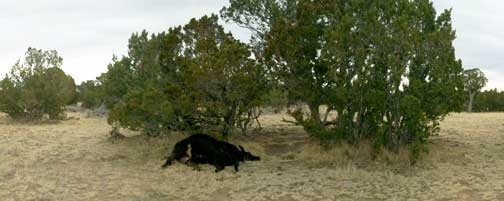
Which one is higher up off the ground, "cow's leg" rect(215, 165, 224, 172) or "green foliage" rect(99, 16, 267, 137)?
"green foliage" rect(99, 16, 267, 137)

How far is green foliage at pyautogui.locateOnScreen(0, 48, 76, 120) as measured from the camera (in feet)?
81.8

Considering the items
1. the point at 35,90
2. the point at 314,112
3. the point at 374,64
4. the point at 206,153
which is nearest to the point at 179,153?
the point at 206,153

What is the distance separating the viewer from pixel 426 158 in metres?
13.0

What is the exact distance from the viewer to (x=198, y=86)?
14102 mm

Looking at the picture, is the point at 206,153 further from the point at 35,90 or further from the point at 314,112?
the point at 35,90

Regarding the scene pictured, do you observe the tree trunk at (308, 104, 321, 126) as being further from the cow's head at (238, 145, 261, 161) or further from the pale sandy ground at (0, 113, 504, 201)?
the cow's head at (238, 145, 261, 161)

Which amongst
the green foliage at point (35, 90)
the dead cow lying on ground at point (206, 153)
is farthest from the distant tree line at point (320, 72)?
the green foliage at point (35, 90)

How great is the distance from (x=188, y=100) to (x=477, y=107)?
119 ft

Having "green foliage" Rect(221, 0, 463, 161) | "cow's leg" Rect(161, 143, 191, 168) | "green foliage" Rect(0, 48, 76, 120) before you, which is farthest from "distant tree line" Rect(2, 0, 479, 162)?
"green foliage" Rect(0, 48, 76, 120)

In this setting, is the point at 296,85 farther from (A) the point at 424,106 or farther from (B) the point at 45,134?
(B) the point at 45,134

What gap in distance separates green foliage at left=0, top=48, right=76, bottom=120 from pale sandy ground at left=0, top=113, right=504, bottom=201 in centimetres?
897

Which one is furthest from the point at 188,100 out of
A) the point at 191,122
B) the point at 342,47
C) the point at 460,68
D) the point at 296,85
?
the point at 460,68

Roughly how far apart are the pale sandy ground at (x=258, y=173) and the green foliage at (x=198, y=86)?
3.23 ft

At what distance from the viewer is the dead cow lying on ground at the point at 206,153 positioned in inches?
515
